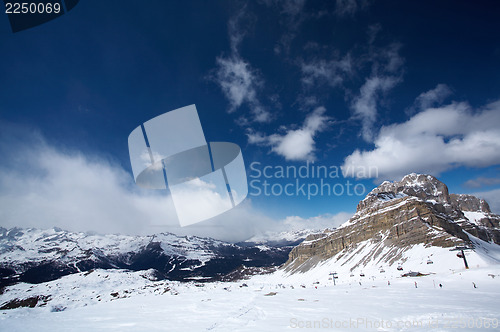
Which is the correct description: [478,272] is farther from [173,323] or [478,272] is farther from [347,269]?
[347,269]

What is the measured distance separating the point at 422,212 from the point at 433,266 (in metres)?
61.2

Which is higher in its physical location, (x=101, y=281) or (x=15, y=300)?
(x=101, y=281)

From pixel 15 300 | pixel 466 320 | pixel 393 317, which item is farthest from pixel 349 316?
pixel 15 300

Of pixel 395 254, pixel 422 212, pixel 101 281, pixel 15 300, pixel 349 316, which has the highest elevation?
pixel 422 212

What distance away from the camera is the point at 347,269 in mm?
109438

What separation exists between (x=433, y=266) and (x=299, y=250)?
458 feet

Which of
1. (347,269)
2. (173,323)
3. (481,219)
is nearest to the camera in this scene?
(173,323)

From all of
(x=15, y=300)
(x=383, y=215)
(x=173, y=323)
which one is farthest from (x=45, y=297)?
(x=383, y=215)

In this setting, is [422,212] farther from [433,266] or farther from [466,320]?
[466,320]

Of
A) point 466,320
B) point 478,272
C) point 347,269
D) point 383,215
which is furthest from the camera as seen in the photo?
point 383,215

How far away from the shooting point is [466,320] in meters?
11.3

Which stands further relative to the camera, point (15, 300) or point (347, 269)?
point (347, 269)

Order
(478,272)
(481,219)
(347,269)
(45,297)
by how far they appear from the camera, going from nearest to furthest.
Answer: (478,272) < (45,297) < (347,269) < (481,219)

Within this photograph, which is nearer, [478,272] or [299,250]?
[478,272]
